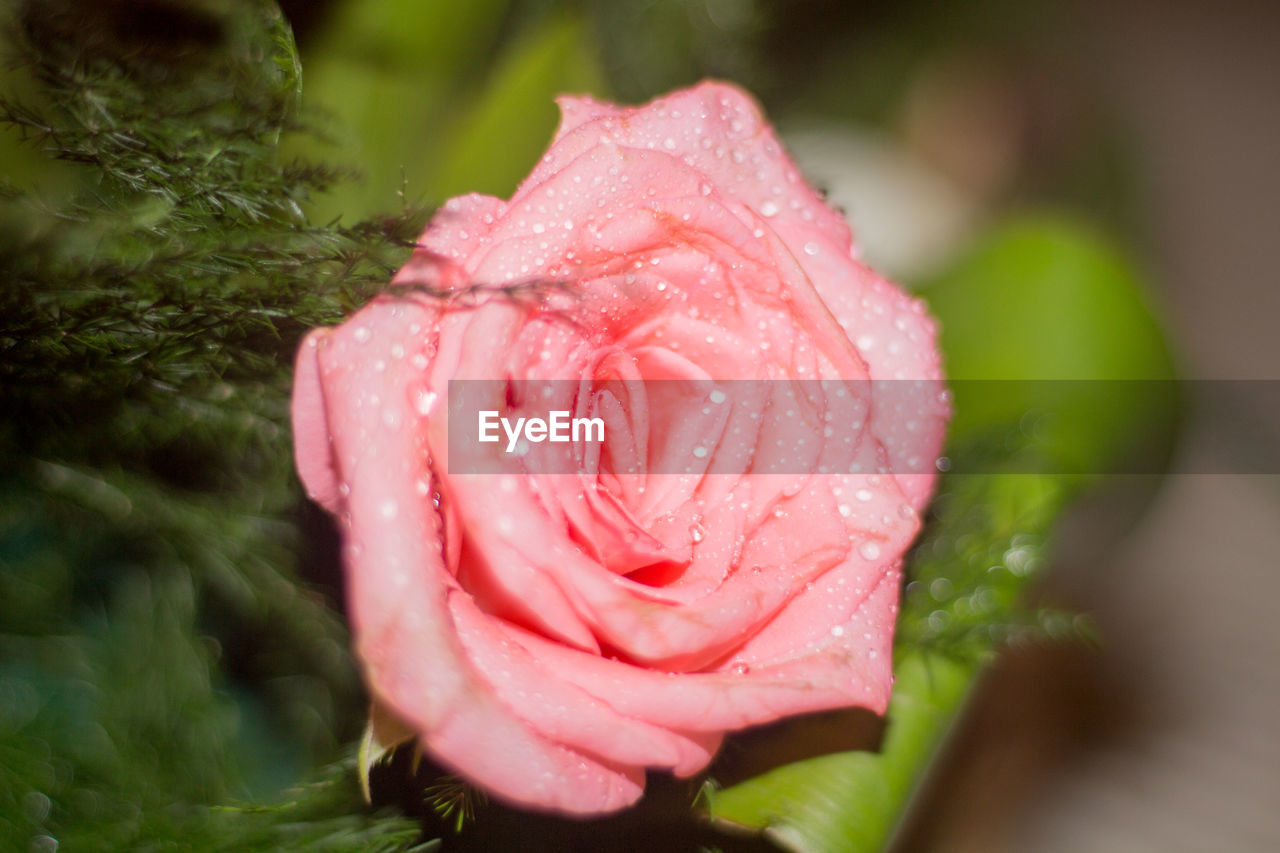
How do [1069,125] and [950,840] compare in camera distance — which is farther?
[1069,125]

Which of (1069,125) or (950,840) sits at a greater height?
(1069,125)

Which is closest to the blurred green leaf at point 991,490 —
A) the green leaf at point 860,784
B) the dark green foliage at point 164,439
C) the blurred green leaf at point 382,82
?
the green leaf at point 860,784

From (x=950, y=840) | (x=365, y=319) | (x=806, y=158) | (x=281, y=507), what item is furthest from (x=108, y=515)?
(x=950, y=840)

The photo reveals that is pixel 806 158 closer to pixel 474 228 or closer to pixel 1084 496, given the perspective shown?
pixel 1084 496

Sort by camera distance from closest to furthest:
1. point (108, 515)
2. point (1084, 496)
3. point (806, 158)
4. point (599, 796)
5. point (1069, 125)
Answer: point (599, 796), point (108, 515), point (1084, 496), point (806, 158), point (1069, 125)

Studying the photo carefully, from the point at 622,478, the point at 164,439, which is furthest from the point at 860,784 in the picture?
the point at 164,439

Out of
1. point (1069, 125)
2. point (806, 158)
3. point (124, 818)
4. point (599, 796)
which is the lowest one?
point (124, 818)
